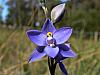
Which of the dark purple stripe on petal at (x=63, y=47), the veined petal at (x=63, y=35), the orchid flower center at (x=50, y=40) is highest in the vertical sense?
the veined petal at (x=63, y=35)

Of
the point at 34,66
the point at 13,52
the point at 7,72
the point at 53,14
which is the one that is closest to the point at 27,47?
the point at 13,52

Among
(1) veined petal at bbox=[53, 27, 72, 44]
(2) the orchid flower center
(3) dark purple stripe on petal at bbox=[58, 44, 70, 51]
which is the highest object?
(1) veined petal at bbox=[53, 27, 72, 44]

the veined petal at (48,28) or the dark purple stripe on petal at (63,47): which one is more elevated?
the veined petal at (48,28)

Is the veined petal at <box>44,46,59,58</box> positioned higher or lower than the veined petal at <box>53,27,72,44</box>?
lower

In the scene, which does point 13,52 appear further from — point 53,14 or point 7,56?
point 53,14
